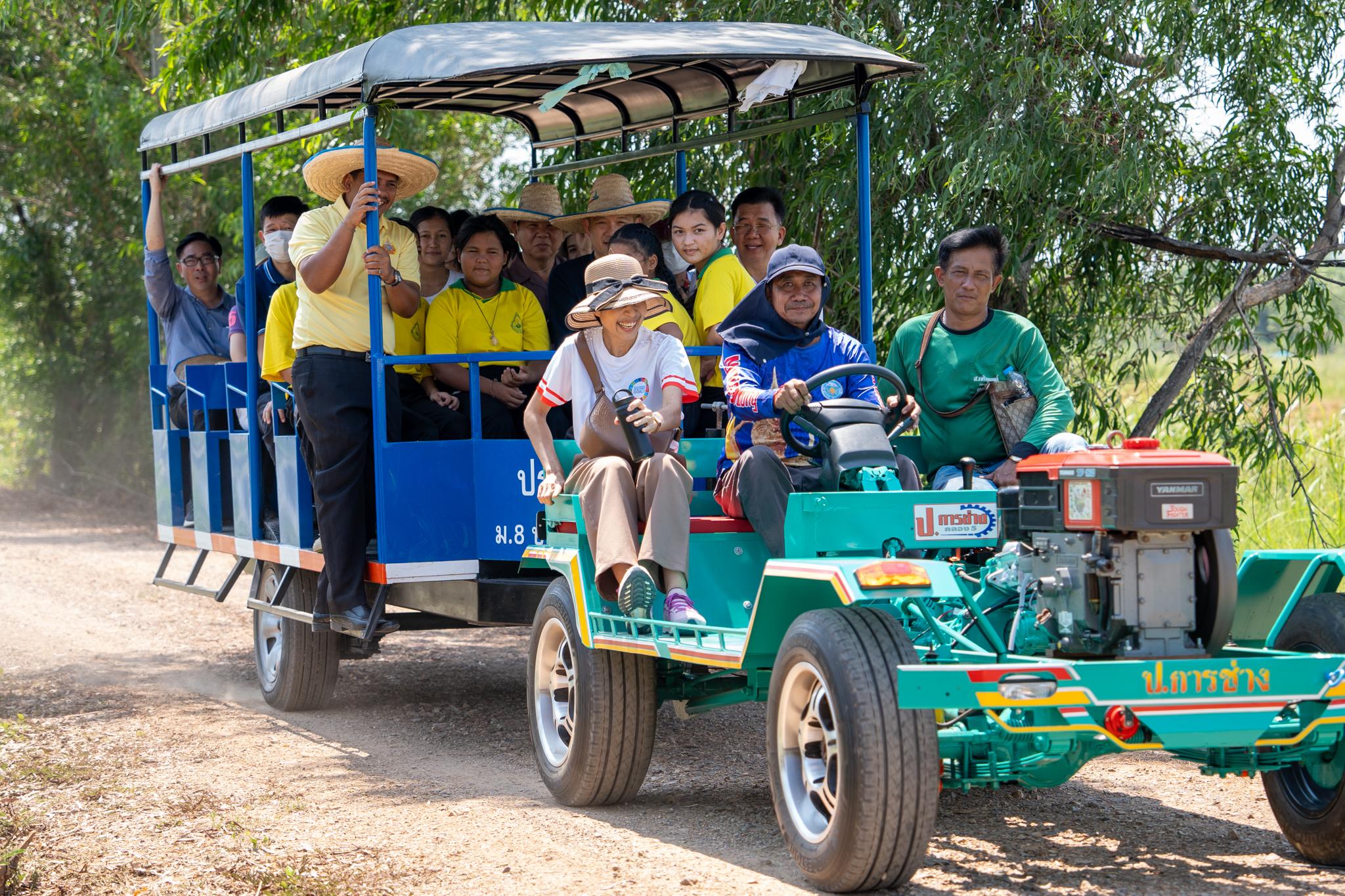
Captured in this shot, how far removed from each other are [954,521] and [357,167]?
3.61 meters

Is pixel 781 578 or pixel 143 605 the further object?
pixel 143 605

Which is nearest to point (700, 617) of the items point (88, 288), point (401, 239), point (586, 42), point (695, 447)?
point (695, 447)

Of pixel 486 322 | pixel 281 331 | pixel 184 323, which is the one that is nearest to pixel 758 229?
pixel 486 322

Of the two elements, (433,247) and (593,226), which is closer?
(433,247)

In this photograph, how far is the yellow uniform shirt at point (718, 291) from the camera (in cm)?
696

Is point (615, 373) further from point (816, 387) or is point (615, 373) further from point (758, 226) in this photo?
point (758, 226)

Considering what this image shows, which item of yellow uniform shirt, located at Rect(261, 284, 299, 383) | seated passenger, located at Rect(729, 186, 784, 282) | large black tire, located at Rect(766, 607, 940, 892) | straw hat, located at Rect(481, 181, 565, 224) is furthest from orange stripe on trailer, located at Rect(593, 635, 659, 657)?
straw hat, located at Rect(481, 181, 565, 224)

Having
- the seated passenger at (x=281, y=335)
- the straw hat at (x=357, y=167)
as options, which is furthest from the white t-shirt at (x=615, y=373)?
the seated passenger at (x=281, y=335)

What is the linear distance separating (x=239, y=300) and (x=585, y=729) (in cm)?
429

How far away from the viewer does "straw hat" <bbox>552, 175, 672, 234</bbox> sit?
320 inches

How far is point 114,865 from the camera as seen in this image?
480 centimetres

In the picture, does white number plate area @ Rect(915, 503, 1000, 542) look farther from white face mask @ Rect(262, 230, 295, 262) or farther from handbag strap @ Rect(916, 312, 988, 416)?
white face mask @ Rect(262, 230, 295, 262)

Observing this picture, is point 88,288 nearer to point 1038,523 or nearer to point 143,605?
point 143,605

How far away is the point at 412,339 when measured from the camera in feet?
24.9
